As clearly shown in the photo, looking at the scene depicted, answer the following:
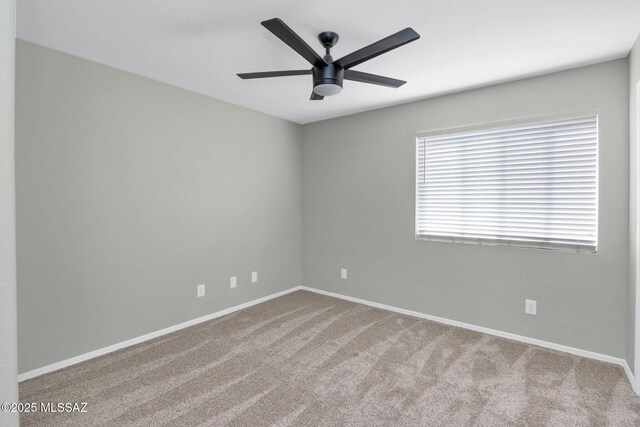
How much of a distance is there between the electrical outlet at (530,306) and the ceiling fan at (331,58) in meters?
2.29

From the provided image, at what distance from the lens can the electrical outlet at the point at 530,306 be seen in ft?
9.72

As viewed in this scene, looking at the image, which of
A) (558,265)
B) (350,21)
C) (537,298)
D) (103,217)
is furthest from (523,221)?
(103,217)

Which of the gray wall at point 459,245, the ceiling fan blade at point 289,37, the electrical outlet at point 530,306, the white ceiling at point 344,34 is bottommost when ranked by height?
the electrical outlet at point 530,306

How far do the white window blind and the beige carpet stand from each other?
3.35 ft

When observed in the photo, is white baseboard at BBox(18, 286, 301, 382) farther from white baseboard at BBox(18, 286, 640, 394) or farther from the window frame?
the window frame

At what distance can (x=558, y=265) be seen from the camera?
285cm

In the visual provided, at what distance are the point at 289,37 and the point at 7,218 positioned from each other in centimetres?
142

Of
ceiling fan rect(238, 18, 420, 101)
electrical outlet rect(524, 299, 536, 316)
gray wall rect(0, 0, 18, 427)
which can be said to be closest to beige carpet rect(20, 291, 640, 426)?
electrical outlet rect(524, 299, 536, 316)

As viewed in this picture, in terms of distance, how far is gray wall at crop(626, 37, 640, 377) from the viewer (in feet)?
7.48

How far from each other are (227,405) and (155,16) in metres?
2.48

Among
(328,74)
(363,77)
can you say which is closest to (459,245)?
(363,77)

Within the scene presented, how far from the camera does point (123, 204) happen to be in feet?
9.41

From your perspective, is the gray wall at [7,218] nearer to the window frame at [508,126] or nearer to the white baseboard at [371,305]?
the white baseboard at [371,305]

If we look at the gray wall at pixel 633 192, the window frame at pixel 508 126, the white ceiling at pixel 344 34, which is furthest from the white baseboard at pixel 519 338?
the white ceiling at pixel 344 34
